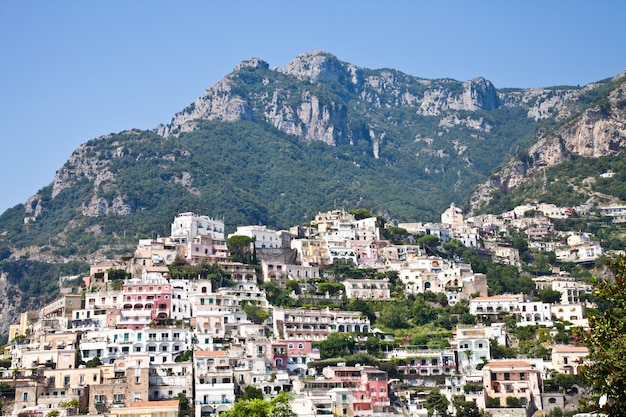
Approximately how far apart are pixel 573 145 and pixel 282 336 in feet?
382

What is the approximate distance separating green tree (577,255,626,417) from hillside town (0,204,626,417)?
46.0 m

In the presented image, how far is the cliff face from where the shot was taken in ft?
606

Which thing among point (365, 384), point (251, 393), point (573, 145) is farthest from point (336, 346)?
point (573, 145)

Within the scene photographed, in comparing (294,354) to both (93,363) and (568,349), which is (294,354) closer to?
(93,363)

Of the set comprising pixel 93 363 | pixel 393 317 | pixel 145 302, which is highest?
pixel 145 302

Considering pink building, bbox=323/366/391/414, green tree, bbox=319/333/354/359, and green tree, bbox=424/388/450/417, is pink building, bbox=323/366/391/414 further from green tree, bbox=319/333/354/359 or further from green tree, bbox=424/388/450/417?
green tree, bbox=319/333/354/359

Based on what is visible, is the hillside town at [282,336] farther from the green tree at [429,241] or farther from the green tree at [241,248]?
the green tree at [429,241]

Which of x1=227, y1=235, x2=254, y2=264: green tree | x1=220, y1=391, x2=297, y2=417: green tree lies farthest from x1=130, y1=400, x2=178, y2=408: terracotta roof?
x1=227, y1=235, x2=254, y2=264: green tree

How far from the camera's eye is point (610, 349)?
919 inches

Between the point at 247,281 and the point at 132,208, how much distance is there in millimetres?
89726

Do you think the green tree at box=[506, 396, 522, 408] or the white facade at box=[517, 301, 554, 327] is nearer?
the green tree at box=[506, 396, 522, 408]

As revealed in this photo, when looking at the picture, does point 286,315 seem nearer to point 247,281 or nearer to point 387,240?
point 247,281

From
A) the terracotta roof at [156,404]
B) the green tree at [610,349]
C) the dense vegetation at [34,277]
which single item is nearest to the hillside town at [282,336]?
the terracotta roof at [156,404]

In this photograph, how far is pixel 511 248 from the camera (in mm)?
133250
